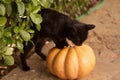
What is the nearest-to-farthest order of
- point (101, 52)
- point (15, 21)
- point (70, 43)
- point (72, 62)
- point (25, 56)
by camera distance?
point (15, 21), point (72, 62), point (70, 43), point (25, 56), point (101, 52)

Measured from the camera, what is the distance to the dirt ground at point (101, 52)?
3.14 meters

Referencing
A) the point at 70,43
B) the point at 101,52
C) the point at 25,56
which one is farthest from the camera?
the point at 101,52

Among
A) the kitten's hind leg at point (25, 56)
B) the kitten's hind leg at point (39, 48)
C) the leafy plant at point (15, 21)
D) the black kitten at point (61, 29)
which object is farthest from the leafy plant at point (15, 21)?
the kitten's hind leg at point (39, 48)

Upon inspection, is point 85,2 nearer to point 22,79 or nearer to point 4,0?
point 22,79

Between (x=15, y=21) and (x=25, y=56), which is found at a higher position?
(x=15, y=21)

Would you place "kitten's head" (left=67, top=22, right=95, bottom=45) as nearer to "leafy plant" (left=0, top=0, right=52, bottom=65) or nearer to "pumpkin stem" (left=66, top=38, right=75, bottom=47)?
"pumpkin stem" (left=66, top=38, right=75, bottom=47)

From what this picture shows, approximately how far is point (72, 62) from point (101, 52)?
31.1 inches

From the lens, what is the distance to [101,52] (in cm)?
353

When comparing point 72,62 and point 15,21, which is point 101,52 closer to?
point 72,62

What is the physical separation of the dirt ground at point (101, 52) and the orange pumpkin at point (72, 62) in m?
0.20

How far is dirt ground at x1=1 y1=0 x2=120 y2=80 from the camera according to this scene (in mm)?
3143

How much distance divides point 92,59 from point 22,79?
0.78 metres

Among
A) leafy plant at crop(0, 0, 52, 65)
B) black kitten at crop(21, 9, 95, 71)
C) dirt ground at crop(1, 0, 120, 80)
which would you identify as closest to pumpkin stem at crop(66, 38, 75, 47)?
black kitten at crop(21, 9, 95, 71)

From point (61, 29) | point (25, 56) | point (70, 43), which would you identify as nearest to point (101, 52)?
point (70, 43)
